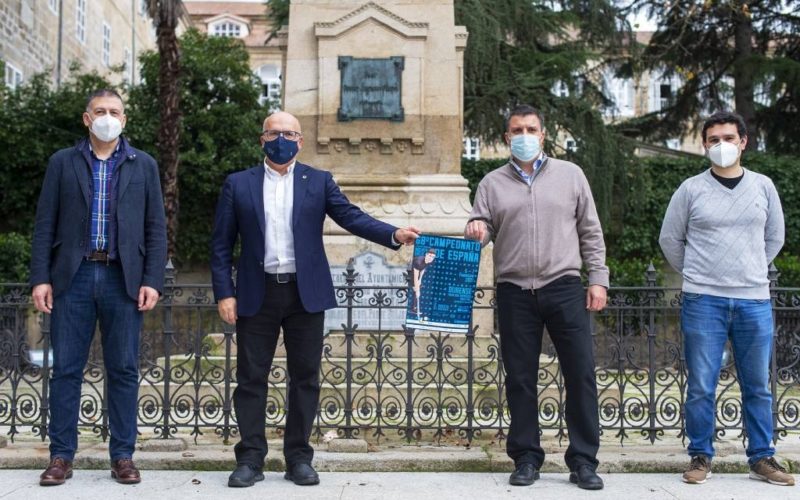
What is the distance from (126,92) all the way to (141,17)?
15031 mm

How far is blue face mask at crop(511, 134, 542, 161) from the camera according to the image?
16.4ft

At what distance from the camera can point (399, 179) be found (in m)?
8.62

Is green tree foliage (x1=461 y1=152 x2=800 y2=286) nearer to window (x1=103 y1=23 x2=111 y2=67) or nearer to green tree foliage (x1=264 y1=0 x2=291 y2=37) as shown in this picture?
green tree foliage (x1=264 y1=0 x2=291 y2=37)

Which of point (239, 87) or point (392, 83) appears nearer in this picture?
point (392, 83)

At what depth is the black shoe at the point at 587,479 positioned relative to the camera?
4.77 metres

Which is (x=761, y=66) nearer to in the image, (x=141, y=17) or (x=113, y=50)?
(x=113, y=50)

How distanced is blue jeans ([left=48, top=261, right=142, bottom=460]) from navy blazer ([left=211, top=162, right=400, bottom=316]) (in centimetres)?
58

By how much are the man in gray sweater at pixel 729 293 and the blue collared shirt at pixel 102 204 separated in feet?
11.0

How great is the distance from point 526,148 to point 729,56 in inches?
819

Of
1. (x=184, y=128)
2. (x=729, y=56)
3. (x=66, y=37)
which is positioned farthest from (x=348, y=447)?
(x=66, y=37)

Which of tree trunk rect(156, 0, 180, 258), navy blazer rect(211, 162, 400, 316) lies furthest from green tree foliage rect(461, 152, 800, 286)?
navy blazer rect(211, 162, 400, 316)

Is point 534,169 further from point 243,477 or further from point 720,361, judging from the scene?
point 243,477

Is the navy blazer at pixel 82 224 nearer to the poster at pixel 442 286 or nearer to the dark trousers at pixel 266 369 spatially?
the dark trousers at pixel 266 369

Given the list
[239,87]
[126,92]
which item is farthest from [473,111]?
[126,92]
